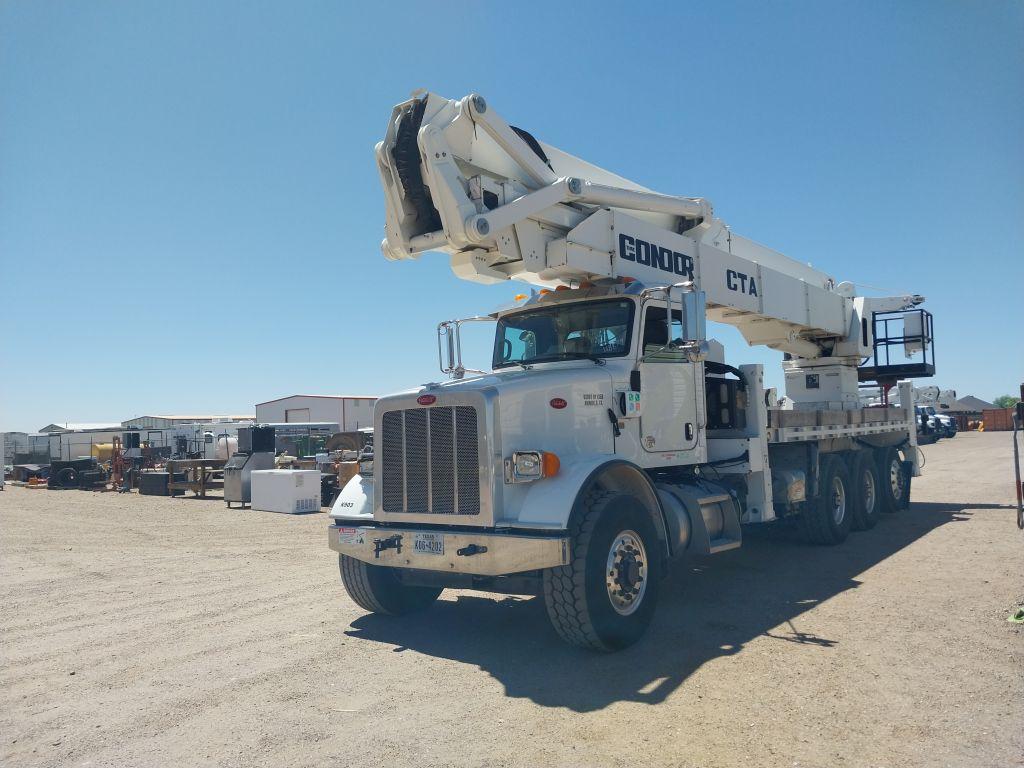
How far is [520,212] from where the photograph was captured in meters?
6.65

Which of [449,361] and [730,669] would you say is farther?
[449,361]

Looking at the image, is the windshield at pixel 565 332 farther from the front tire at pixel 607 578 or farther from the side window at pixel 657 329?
the front tire at pixel 607 578

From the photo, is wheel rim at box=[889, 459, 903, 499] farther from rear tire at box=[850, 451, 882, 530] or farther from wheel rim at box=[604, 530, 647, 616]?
wheel rim at box=[604, 530, 647, 616]

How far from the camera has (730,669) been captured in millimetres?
5211

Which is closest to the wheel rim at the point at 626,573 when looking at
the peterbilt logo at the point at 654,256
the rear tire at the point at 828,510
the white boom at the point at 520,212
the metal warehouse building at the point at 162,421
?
the white boom at the point at 520,212

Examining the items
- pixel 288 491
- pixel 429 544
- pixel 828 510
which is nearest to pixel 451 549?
pixel 429 544

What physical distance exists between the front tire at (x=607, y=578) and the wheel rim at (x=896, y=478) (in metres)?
8.69

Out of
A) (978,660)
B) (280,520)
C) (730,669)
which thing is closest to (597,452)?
(730,669)

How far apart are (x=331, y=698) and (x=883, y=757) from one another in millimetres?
3220

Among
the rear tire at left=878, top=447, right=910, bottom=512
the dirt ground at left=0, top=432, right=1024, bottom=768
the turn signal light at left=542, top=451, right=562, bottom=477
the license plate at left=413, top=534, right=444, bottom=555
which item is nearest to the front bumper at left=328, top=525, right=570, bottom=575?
the license plate at left=413, top=534, right=444, bottom=555

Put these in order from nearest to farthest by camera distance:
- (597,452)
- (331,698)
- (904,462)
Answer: (331,698), (597,452), (904,462)

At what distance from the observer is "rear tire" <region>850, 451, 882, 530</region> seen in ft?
36.7

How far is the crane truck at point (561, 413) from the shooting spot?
5.62m

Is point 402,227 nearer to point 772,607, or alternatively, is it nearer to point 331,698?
point 331,698
